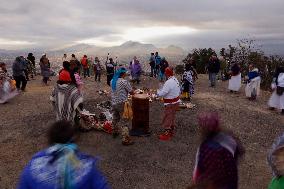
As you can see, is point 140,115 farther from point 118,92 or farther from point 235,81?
point 235,81

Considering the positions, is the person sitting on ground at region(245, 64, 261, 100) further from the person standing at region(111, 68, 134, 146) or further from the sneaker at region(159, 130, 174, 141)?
the person standing at region(111, 68, 134, 146)

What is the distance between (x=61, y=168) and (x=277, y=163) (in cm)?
236

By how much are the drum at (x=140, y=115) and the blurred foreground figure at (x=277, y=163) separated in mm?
6176

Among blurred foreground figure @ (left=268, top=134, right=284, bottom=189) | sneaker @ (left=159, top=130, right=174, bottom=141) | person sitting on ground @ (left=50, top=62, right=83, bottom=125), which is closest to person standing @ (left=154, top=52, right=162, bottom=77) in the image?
sneaker @ (left=159, top=130, right=174, bottom=141)

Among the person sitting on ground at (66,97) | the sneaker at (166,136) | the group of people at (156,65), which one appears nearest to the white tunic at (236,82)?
the group of people at (156,65)

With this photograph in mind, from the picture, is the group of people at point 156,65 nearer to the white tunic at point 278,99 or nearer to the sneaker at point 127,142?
the white tunic at point 278,99

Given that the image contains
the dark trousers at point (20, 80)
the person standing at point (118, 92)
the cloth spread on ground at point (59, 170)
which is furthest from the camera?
the dark trousers at point (20, 80)

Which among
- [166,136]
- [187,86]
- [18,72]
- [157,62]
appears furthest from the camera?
[157,62]

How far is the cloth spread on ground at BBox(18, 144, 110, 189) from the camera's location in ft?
12.0

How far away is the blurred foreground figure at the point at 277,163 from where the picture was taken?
172 inches

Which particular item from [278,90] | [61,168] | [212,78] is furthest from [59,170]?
[212,78]

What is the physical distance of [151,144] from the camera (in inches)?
401

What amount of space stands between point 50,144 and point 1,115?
33.1 feet

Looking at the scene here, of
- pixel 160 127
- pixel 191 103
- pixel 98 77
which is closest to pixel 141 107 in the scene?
pixel 160 127
